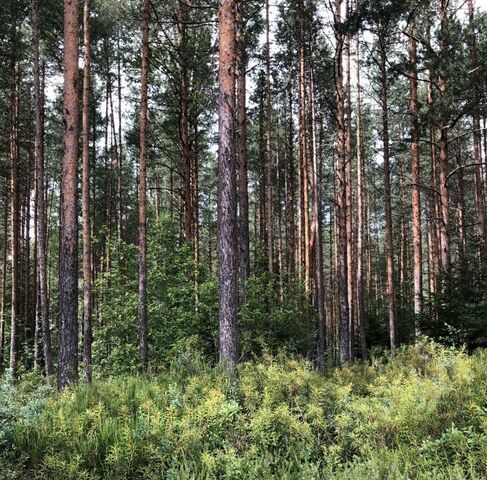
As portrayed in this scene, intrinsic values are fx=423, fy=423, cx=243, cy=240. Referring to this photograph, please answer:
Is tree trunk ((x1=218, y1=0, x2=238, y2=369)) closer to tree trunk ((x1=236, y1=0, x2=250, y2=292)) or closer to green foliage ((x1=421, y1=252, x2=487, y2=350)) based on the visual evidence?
tree trunk ((x1=236, y1=0, x2=250, y2=292))

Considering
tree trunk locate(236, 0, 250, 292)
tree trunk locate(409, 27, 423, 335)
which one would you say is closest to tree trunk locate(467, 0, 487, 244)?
tree trunk locate(409, 27, 423, 335)

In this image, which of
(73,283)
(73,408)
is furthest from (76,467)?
(73,283)

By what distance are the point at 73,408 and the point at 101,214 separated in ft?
72.5

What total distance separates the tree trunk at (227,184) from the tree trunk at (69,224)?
2.95 metres

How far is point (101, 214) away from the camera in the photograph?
25.3m

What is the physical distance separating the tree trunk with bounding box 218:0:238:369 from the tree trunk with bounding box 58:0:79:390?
2.95 metres

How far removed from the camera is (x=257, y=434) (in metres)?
3.70

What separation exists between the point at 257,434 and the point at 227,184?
13.8ft

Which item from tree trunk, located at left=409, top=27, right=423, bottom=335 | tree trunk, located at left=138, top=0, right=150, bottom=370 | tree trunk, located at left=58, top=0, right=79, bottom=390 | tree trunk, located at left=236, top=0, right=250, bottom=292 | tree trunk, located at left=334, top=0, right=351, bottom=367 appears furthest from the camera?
tree trunk, located at left=409, top=27, right=423, bottom=335

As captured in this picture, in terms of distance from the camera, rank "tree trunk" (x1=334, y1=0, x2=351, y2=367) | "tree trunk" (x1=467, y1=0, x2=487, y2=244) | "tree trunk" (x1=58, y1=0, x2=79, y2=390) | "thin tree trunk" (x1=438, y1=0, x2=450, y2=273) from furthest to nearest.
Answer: "tree trunk" (x1=467, y1=0, x2=487, y2=244) < "thin tree trunk" (x1=438, y1=0, x2=450, y2=273) < "tree trunk" (x1=334, y1=0, x2=351, y2=367) < "tree trunk" (x1=58, y1=0, x2=79, y2=390)

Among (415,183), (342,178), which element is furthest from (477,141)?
(342,178)

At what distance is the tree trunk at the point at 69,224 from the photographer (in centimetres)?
764

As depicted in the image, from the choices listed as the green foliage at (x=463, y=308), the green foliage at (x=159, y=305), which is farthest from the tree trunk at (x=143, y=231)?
the green foliage at (x=463, y=308)

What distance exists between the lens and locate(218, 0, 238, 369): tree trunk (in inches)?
261
